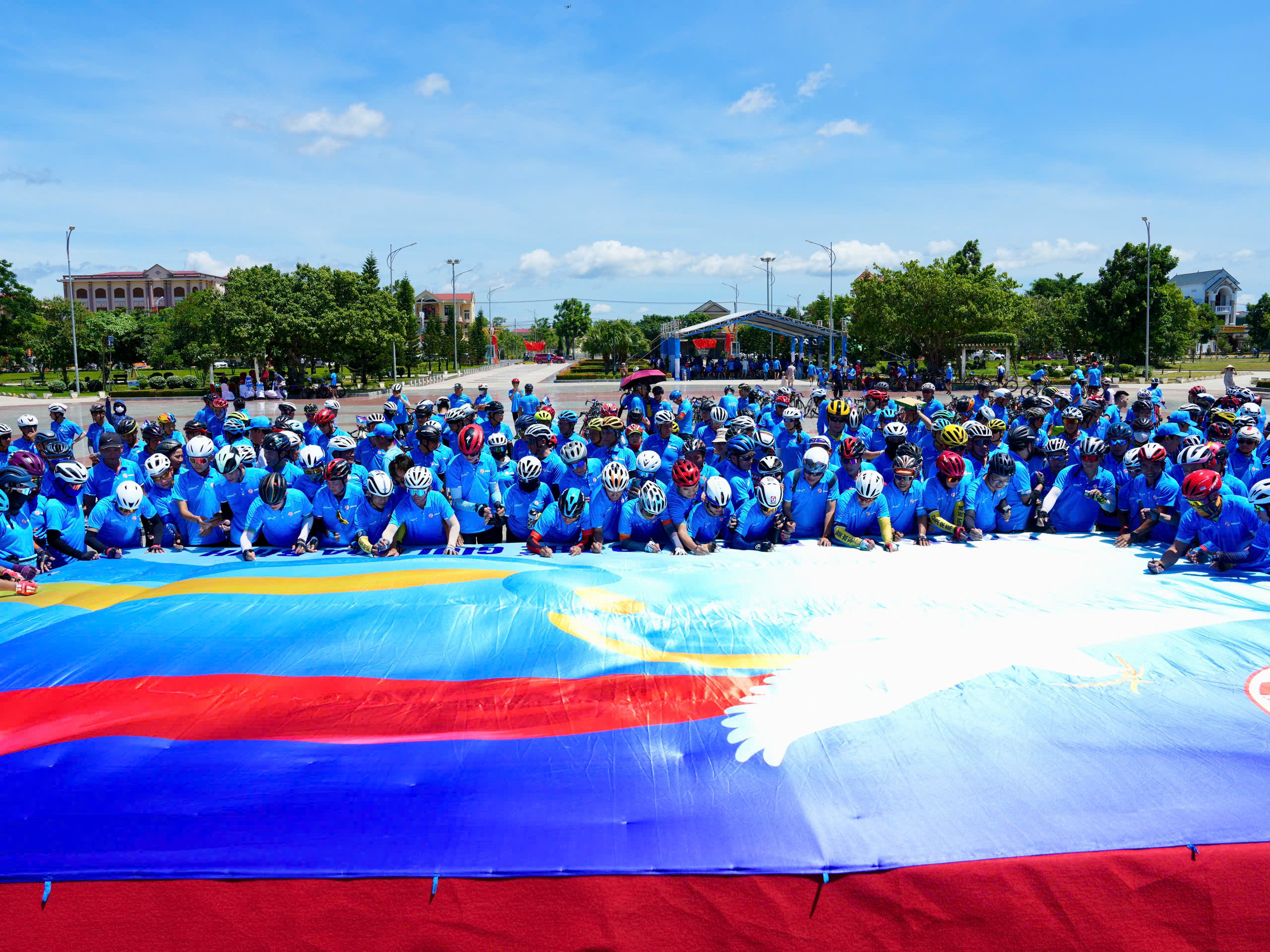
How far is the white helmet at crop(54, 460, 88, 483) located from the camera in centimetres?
941

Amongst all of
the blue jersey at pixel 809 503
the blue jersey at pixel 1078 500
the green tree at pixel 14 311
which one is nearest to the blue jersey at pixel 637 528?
the blue jersey at pixel 809 503

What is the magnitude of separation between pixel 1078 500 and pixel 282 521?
9.44m

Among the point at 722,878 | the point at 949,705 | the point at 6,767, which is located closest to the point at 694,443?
the point at 949,705

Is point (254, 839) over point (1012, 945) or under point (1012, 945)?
over

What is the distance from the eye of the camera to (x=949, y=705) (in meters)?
5.94

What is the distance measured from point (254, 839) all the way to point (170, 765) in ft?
3.71

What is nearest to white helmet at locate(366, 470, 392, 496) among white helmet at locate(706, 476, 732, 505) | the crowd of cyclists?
the crowd of cyclists

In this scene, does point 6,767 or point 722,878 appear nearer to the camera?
point 722,878

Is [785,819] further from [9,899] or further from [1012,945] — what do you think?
[9,899]

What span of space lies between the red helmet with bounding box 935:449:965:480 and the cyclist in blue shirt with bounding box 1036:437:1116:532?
59.4 inches

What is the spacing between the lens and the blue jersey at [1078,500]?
33.4ft

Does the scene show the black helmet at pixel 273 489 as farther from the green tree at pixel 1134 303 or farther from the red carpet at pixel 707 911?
the green tree at pixel 1134 303

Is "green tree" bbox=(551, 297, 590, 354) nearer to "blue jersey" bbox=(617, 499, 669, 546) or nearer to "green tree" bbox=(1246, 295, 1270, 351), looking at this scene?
"green tree" bbox=(1246, 295, 1270, 351)

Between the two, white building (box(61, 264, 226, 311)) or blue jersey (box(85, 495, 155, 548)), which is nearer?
blue jersey (box(85, 495, 155, 548))
